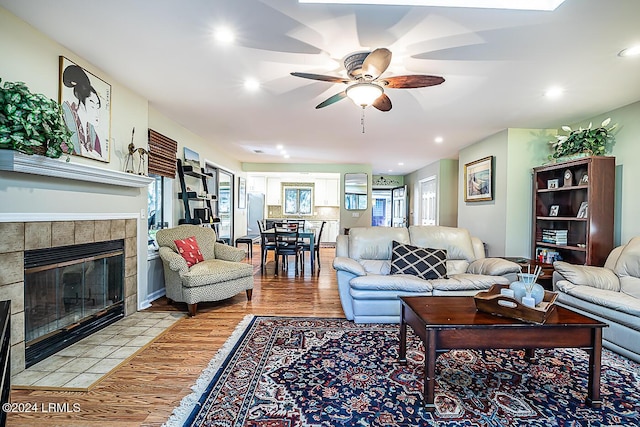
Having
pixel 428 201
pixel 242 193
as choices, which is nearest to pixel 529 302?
pixel 428 201

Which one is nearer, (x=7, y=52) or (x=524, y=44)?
(x=7, y=52)

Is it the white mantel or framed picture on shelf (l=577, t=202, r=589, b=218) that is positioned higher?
the white mantel

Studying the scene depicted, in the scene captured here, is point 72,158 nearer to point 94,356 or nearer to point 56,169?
point 56,169

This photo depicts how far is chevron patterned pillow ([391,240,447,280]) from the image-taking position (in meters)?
3.39

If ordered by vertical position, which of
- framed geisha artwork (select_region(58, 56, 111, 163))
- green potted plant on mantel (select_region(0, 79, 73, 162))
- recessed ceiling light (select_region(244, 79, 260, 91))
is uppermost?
recessed ceiling light (select_region(244, 79, 260, 91))

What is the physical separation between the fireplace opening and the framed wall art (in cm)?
523

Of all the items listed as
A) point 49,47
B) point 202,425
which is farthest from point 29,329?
point 49,47

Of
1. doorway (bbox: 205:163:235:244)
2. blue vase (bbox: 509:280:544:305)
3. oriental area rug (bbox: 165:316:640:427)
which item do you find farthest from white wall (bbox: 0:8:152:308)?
blue vase (bbox: 509:280:544:305)

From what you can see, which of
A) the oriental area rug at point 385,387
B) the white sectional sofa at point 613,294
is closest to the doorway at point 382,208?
the white sectional sofa at point 613,294

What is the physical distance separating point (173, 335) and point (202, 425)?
4.49 ft

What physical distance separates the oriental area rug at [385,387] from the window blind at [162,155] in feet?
8.16

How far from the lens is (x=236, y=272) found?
12.2ft

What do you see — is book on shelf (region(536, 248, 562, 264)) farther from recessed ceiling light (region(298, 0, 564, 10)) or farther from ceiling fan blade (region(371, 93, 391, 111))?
recessed ceiling light (region(298, 0, 564, 10))

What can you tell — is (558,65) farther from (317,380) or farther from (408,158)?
(408,158)
